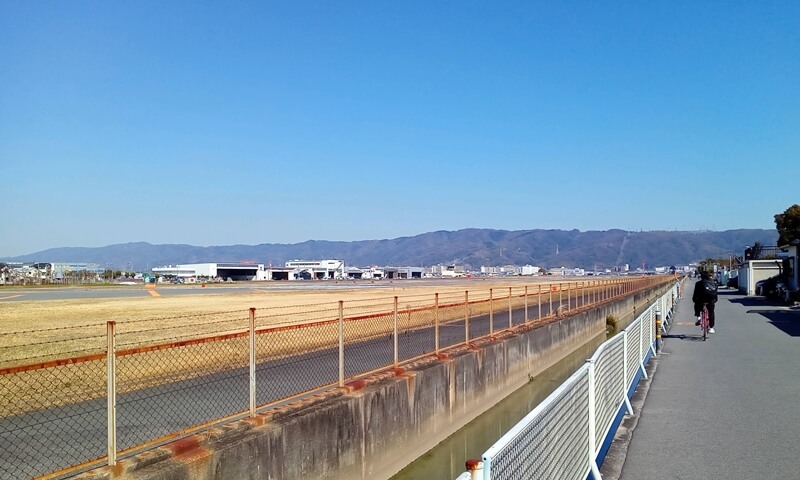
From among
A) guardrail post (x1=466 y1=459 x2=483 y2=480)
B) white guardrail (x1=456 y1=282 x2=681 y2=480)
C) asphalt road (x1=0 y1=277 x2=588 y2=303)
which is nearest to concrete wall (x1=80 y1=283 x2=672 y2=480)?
white guardrail (x1=456 y1=282 x2=681 y2=480)

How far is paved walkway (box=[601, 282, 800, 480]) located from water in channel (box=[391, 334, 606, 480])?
2653 millimetres

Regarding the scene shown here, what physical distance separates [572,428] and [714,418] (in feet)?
16.4

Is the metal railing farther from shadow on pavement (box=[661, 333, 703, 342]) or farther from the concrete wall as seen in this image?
shadow on pavement (box=[661, 333, 703, 342])

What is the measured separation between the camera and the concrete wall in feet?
21.3

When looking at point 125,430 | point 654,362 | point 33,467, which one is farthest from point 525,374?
point 33,467

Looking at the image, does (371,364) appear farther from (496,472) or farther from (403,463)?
(496,472)

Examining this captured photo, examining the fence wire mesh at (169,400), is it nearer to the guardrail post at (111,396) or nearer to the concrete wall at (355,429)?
the concrete wall at (355,429)

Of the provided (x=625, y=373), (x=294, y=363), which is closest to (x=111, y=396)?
(x=294, y=363)

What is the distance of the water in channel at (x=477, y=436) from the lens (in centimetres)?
1079

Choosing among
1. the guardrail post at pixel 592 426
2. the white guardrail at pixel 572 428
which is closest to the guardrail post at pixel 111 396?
the white guardrail at pixel 572 428

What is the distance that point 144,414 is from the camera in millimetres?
10297

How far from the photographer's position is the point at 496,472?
4.10 meters

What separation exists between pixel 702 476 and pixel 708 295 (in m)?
14.4

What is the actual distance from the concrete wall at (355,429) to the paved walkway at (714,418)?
122 inches
